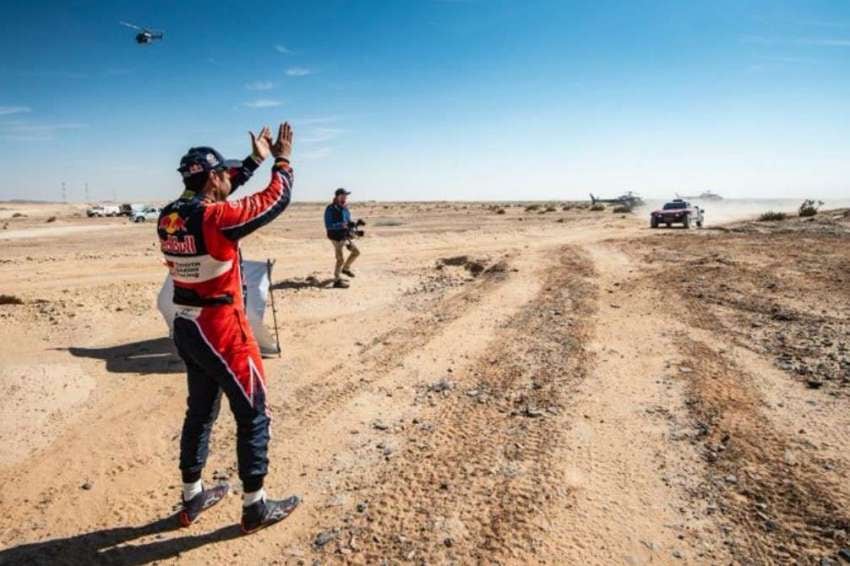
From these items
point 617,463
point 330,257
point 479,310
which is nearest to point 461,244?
point 330,257

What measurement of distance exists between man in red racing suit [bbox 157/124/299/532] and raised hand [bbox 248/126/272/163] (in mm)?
116

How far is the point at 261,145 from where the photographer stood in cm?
335

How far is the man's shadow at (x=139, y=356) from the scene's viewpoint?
6.37 meters

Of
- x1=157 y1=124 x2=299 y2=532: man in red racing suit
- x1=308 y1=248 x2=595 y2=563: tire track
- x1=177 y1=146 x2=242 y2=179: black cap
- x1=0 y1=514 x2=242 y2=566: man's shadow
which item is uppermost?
x1=177 y1=146 x2=242 y2=179: black cap

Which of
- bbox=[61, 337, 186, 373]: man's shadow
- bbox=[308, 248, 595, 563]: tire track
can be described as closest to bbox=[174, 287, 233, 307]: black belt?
bbox=[308, 248, 595, 563]: tire track

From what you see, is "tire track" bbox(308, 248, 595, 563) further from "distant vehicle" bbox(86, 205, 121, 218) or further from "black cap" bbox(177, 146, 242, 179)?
"distant vehicle" bbox(86, 205, 121, 218)

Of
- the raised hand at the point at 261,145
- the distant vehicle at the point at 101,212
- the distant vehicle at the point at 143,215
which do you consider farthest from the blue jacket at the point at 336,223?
the distant vehicle at the point at 101,212

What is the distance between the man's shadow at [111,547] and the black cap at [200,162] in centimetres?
214

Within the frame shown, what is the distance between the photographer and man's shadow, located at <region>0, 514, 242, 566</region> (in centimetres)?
300

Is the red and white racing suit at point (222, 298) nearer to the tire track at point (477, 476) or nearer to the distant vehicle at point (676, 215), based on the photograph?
the tire track at point (477, 476)

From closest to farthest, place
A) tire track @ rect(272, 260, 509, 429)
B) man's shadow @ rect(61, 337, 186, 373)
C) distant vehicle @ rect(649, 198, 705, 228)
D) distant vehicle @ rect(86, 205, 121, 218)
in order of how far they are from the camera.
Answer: tire track @ rect(272, 260, 509, 429)
man's shadow @ rect(61, 337, 186, 373)
distant vehicle @ rect(649, 198, 705, 228)
distant vehicle @ rect(86, 205, 121, 218)

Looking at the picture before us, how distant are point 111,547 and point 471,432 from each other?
2611 millimetres

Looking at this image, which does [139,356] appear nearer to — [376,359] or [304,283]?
[376,359]

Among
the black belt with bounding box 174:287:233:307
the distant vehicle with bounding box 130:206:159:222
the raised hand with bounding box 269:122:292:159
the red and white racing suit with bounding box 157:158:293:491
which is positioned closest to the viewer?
the red and white racing suit with bounding box 157:158:293:491
